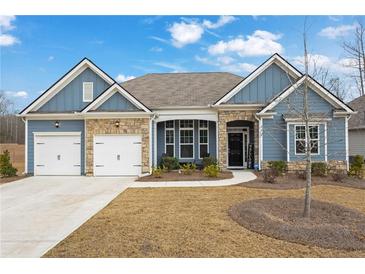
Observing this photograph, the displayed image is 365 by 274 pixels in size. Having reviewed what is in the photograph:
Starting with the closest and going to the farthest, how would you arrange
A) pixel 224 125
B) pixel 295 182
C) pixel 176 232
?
1. pixel 176 232
2. pixel 295 182
3. pixel 224 125

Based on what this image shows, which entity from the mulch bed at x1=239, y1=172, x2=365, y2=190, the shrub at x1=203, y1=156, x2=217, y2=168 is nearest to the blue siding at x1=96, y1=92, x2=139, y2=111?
the shrub at x1=203, y1=156, x2=217, y2=168

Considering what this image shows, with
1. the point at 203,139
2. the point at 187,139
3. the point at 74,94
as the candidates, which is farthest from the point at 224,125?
the point at 74,94

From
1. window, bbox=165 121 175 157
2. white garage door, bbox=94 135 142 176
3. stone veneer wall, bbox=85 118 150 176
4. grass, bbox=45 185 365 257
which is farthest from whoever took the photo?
window, bbox=165 121 175 157

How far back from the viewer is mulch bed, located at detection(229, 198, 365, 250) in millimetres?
5342

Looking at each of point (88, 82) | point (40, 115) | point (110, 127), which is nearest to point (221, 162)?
point (110, 127)

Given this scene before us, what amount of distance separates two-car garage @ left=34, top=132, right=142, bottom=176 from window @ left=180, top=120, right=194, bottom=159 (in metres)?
3.27

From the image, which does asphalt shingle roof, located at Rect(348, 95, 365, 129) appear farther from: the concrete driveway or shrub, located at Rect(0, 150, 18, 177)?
shrub, located at Rect(0, 150, 18, 177)

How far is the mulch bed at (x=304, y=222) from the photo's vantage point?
5342 mm

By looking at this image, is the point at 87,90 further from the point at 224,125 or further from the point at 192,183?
the point at 192,183

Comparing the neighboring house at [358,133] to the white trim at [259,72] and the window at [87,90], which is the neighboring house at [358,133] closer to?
the white trim at [259,72]

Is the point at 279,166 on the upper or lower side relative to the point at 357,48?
lower

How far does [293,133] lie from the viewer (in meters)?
14.7

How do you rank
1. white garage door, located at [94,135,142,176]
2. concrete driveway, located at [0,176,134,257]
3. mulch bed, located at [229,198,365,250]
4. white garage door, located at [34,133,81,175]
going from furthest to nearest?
white garage door, located at [34,133,81,175] → white garage door, located at [94,135,142,176] → concrete driveway, located at [0,176,134,257] → mulch bed, located at [229,198,365,250]

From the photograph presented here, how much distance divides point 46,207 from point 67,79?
30.3ft
